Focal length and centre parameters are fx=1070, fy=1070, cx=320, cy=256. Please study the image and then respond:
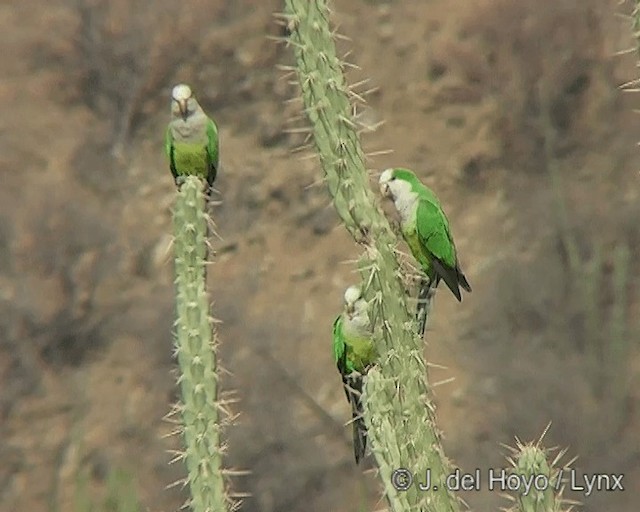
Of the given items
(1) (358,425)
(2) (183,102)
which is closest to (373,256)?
(1) (358,425)

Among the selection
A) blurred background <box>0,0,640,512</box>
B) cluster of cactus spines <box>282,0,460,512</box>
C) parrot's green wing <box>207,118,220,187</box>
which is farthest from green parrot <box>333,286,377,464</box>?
blurred background <box>0,0,640,512</box>

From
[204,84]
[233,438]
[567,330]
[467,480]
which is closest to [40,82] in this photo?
[204,84]

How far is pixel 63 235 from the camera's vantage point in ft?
20.5

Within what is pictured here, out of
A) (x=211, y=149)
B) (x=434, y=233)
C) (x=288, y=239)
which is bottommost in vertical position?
(x=434, y=233)

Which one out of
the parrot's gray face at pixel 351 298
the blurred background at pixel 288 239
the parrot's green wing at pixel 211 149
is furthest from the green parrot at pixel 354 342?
the blurred background at pixel 288 239

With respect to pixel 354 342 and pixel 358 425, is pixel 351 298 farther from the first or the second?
pixel 358 425

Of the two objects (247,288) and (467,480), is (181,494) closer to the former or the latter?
(247,288)

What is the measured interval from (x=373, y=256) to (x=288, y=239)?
4.87 m

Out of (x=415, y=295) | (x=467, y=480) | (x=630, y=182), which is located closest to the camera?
(x=415, y=295)

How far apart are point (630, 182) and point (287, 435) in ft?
8.55

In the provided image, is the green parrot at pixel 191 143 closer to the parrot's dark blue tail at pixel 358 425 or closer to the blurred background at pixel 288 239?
the parrot's dark blue tail at pixel 358 425

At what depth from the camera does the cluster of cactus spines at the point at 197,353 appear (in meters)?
1.96

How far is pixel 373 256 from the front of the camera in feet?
5.39

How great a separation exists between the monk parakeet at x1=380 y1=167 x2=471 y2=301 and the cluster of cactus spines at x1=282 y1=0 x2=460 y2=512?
438 millimetres
